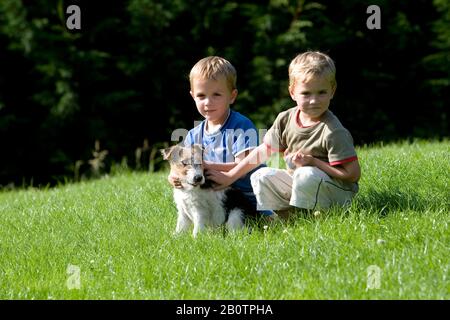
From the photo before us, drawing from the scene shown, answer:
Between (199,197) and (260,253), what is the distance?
29.1 inches

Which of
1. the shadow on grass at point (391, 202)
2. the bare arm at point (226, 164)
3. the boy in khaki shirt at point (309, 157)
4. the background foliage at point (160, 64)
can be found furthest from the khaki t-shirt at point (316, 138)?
the background foliage at point (160, 64)

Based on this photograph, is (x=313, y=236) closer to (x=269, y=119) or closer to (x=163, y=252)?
(x=163, y=252)

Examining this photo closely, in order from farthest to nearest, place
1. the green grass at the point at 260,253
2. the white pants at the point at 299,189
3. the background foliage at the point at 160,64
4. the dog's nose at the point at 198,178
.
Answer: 1. the background foliage at the point at 160,64
2. the white pants at the point at 299,189
3. the dog's nose at the point at 198,178
4. the green grass at the point at 260,253

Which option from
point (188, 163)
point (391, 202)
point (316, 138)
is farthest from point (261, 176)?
point (391, 202)

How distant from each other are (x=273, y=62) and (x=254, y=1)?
139 centimetres

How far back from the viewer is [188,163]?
521 centimetres

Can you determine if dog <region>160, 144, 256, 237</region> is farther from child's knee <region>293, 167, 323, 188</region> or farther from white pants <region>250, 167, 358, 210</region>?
child's knee <region>293, 167, 323, 188</region>

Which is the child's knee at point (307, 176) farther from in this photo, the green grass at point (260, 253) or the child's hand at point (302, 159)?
the green grass at point (260, 253)

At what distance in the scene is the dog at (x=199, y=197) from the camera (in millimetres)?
5211

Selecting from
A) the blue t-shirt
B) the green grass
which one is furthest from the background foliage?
the blue t-shirt

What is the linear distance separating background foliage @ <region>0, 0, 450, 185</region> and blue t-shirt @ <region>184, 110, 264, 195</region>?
7003 mm

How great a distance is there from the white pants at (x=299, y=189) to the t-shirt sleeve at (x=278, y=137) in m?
0.21

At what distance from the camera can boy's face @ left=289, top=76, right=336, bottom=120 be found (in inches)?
210

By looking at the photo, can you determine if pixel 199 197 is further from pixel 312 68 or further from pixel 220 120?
pixel 312 68
